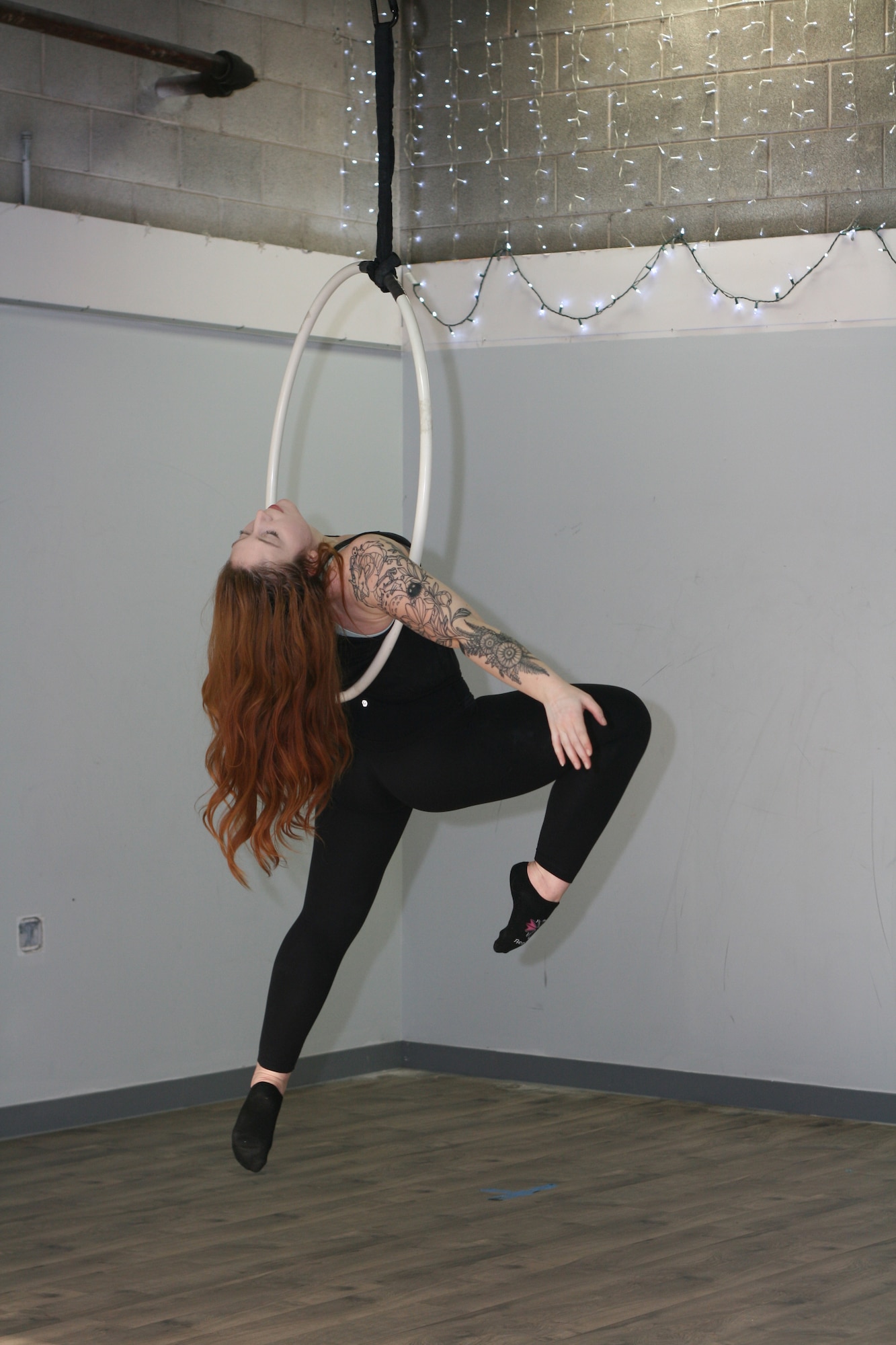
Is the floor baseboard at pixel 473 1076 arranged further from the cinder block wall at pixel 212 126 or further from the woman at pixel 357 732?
the cinder block wall at pixel 212 126

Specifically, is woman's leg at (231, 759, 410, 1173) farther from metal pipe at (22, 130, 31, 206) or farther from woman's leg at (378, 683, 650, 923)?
metal pipe at (22, 130, 31, 206)

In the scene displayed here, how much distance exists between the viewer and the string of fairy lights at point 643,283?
15.5ft

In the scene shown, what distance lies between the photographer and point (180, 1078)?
4891 millimetres

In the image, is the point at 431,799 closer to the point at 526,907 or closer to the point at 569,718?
the point at 526,907

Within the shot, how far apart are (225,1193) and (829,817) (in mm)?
2109

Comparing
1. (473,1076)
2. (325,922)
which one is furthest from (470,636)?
(473,1076)

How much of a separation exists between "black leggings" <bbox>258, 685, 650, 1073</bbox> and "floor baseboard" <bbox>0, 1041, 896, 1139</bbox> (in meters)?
1.67

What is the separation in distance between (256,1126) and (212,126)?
10.8 feet

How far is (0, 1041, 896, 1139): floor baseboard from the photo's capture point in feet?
15.2

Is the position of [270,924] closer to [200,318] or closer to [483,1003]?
[483,1003]

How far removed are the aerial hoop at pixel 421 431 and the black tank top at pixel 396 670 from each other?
0.05 metres

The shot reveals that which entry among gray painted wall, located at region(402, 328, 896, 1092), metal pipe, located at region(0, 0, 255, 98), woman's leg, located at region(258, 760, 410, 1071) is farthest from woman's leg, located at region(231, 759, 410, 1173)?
metal pipe, located at region(0, 0, 255, 98)

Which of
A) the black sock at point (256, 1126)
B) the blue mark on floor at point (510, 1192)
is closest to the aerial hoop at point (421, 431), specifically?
the black sock at point (256, 1126)

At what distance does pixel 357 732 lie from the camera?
3186 millimetres
